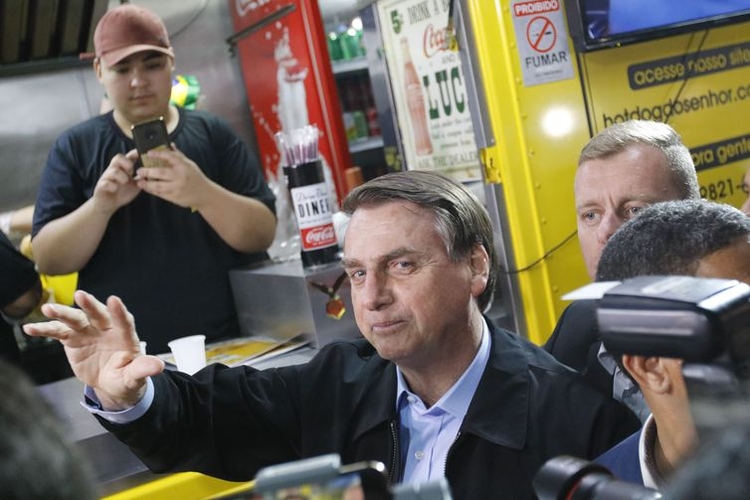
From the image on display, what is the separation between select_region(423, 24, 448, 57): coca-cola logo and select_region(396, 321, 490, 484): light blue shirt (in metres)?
1.67

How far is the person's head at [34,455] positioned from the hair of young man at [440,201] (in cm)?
136

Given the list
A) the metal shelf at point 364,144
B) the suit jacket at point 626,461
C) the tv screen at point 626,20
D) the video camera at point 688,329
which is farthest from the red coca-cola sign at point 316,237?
the video camera at point 688,329

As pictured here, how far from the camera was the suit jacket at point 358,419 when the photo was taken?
62.0 inches

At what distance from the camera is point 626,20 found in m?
2.99

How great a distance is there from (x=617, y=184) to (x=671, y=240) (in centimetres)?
88

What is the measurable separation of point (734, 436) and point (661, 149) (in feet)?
5.99

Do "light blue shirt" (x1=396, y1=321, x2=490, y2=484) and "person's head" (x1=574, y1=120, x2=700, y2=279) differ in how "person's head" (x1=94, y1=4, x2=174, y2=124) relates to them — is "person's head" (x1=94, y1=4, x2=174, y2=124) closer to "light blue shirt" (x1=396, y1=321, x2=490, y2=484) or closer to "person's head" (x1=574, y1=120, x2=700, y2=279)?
"person's head" (x1=574, y1=120, x2=700, y2=279)

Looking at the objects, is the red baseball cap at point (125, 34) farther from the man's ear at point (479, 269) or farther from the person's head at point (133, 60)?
the man's ear at point (479, 269)

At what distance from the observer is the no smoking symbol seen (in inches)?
117

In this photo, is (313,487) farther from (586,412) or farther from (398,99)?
(398,99)

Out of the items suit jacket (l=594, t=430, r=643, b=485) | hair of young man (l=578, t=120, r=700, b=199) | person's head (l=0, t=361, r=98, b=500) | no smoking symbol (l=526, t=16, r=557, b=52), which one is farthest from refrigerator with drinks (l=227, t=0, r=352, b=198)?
person's head (l=0, t=361, r=98, b=500)

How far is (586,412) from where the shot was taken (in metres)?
1.58

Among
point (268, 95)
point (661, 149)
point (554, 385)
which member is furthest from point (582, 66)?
point (268, 95)

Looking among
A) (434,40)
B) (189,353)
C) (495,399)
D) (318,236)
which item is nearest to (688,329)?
(495,399)
